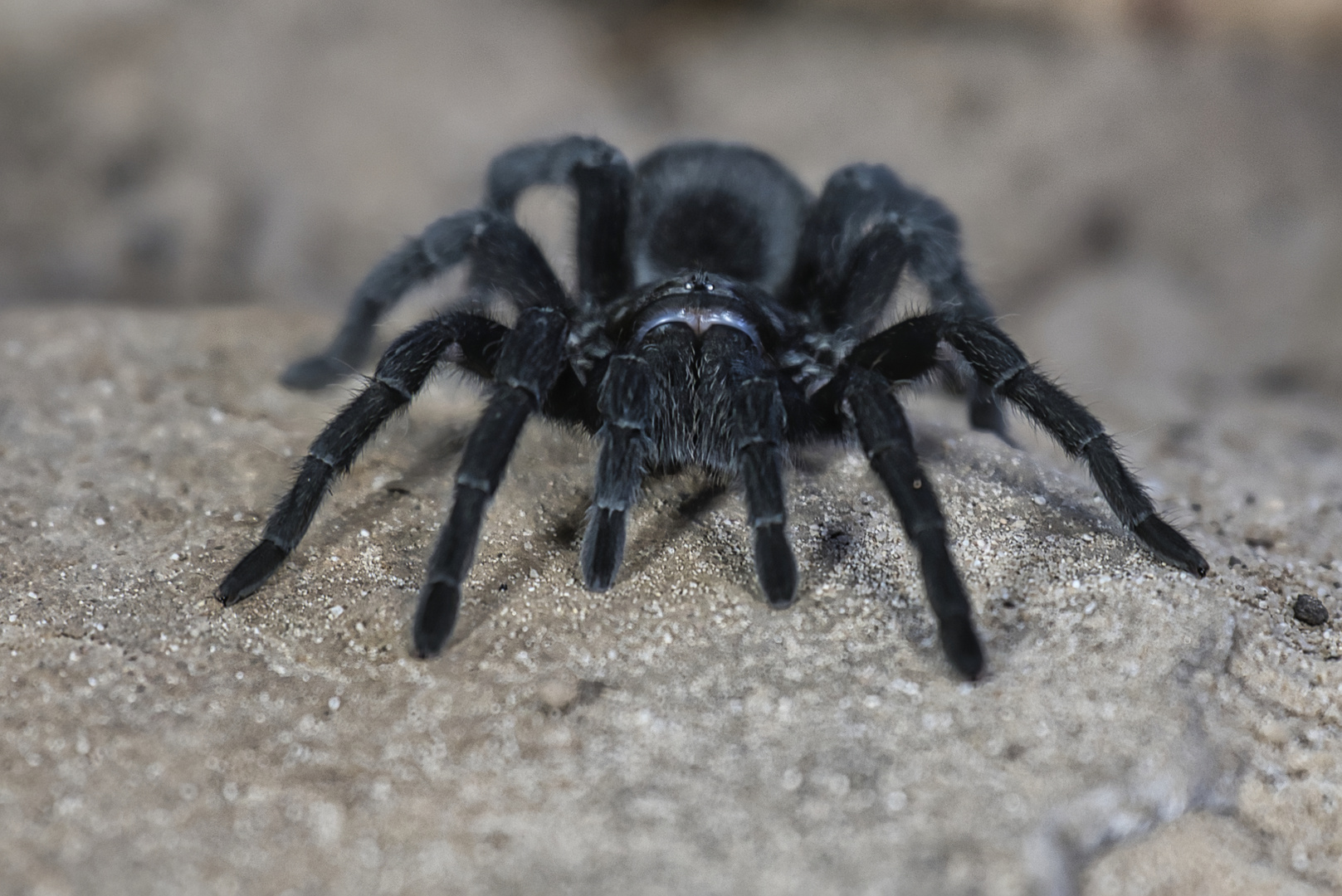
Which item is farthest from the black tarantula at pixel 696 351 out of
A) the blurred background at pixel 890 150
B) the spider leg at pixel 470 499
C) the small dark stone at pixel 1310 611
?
the blurred background at pixel 890 150

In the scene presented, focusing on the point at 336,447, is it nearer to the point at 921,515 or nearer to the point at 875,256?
the point at 921,515

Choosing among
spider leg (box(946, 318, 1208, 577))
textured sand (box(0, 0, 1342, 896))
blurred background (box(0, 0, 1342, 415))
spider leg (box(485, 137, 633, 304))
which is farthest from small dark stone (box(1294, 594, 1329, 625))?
blurred background (box(0, 0, 1342, 415))

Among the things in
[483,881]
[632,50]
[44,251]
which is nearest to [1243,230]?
[632,50]

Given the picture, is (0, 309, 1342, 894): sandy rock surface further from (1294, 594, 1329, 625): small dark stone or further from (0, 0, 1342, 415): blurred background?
(0, 0, 1342, 415): blurred background

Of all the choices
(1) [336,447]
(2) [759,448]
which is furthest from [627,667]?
(1) [336,447]

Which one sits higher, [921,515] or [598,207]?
[598,207]

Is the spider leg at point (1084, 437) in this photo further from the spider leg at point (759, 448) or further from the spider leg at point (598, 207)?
the spider leg at point (598, 207)

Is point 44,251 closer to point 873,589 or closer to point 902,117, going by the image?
point 902,117

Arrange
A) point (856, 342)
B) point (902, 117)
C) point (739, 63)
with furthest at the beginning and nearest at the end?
1. point (739, 63)
2. point (902, 117)
3. point (856, 342)
